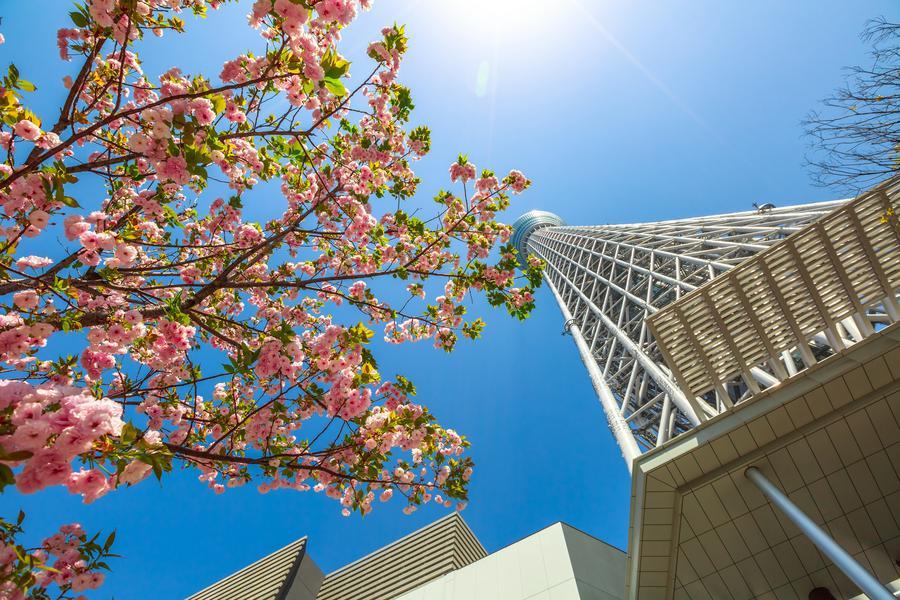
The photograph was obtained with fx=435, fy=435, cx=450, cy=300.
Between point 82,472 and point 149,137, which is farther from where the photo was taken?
point 149,137

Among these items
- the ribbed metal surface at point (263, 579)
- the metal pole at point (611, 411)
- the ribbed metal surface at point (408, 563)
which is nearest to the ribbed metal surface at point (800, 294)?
the metal pole at point (611, 411)

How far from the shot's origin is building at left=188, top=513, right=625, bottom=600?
35.6ft

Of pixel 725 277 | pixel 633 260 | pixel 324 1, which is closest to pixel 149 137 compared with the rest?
pixel 324 1

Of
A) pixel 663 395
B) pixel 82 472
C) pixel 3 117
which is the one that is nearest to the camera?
pixel 82 472

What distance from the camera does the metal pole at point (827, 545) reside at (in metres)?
5.04

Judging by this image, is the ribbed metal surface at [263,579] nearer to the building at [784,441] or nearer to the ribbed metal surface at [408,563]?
the ribbed metal surface at [408,563]

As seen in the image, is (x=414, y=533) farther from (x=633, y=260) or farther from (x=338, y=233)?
(x=633, y=260)

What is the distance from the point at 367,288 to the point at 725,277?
6895 mm

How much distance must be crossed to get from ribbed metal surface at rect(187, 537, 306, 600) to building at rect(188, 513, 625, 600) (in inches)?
2.0

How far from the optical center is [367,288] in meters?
8.64

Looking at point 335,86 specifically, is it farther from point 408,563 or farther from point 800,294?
point 408,563

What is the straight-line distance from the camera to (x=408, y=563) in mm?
17969

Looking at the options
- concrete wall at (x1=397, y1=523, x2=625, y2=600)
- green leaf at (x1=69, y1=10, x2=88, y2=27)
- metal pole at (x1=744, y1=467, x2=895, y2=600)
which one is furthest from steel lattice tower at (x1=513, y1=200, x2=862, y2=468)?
green leaf at (x1=69, y1=10, x2=88, y2=27)

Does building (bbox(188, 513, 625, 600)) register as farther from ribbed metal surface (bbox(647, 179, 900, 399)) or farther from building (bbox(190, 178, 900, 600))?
ribbed metal surface (bbox(647, 179, 900, 399))
